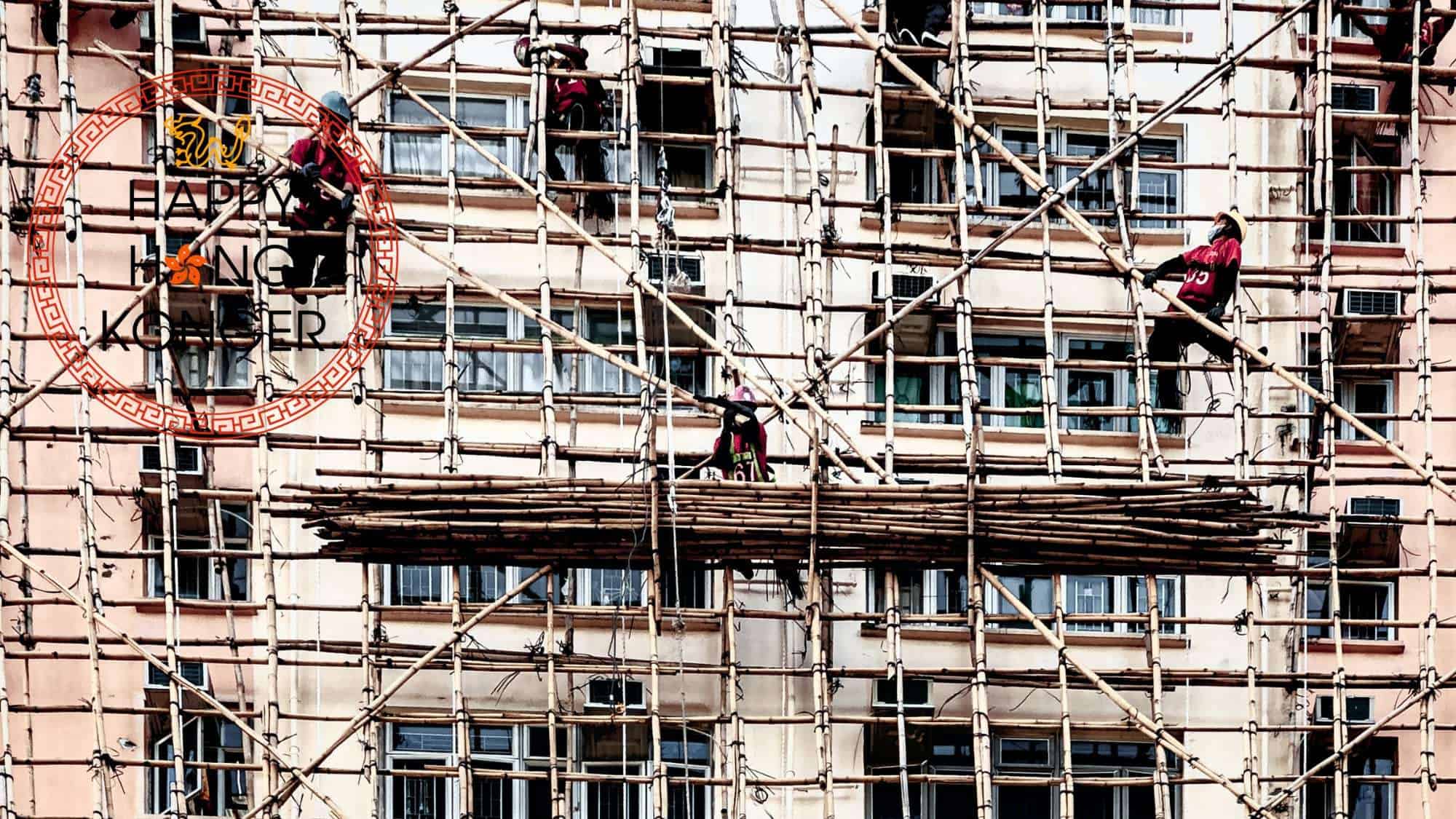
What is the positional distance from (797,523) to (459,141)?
5.75 metres

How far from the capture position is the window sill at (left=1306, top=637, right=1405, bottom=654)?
26516 mm

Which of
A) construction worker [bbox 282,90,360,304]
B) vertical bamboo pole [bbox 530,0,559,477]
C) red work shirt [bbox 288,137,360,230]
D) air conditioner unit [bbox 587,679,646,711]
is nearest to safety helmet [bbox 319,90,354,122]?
construction worker [bbox 282,90,360,304]

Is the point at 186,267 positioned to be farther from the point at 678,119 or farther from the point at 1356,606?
the point at 1356,606

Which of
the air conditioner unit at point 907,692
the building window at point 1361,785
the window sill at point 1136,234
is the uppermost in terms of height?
the window sill at point 1136,234

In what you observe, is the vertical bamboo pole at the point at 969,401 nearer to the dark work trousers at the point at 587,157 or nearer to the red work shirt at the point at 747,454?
the red work shirt at the point at 747,454

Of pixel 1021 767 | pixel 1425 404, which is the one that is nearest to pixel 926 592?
pixel 1021 767

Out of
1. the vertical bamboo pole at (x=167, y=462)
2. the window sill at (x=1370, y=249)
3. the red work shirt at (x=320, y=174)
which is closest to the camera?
the vertical bamboo pole at (x=167, y=462)

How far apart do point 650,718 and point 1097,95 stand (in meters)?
7.91

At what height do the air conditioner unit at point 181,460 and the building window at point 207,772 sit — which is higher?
the air conditioner unit at point 181,460

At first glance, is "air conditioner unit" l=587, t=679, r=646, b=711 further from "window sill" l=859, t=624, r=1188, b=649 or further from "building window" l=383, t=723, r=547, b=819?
"window sill" l=859, t=624, r=1188, b=649

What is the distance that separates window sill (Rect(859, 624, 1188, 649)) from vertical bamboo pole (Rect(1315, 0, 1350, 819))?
1494mm

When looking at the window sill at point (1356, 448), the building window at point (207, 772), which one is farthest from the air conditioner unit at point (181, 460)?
the window sill at point (1356, 448)

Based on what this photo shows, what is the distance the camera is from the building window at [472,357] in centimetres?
2656

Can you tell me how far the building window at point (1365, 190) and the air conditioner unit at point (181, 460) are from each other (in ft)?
35.8
